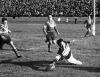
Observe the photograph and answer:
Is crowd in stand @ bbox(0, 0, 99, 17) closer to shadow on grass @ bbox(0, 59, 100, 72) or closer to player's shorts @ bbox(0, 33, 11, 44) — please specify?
player's shorts @ bbox(0, 33, 11, 44)

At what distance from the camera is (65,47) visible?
1173 centimetres

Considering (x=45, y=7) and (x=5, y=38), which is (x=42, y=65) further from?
(x=45, y=7)

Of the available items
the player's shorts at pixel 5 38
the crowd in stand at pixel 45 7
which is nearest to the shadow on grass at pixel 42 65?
the player's shorts at pixel 5 38

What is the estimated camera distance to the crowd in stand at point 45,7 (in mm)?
83938

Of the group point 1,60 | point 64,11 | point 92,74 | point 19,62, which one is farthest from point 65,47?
point 64,11

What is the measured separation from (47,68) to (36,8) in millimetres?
75280

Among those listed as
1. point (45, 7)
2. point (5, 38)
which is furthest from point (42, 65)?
point (45, 7)

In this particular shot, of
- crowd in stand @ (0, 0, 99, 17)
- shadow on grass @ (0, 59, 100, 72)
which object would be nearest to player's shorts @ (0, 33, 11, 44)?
shadow on grass @ (0, 59, 100, 72)

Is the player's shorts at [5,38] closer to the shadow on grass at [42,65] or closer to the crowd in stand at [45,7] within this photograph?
the shadow on grass at [42,65]

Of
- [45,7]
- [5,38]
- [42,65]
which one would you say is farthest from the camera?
[45,7]

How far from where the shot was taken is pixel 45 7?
87.1m

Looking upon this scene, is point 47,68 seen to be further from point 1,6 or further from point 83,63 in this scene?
point 1,6

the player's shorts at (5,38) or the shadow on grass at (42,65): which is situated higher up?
the player's shorts at (5,38)

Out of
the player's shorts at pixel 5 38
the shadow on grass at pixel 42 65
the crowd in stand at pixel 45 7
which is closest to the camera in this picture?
the shadow on grass at pixel 42 65
